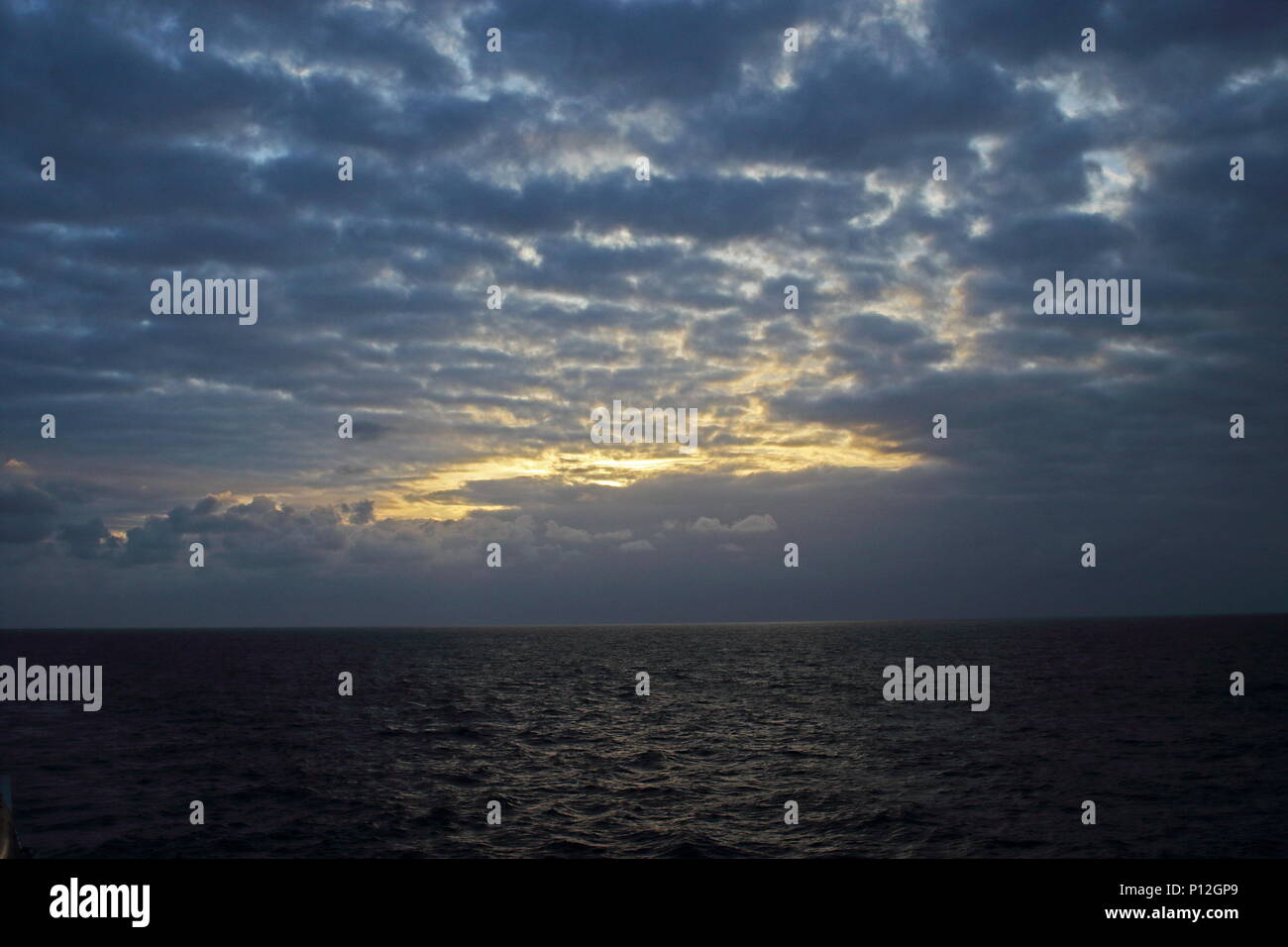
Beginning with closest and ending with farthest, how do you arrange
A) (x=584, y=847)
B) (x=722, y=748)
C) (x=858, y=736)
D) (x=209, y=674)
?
(x=584, y=847) < (x=722, y=748) < (x=858, y=736) < (x=209, y=674)

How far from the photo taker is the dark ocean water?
79.4ft

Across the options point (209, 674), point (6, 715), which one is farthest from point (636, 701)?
point (209, 674)

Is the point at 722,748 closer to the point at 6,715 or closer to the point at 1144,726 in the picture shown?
the point at 1144,726

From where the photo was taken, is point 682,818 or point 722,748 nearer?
point 682,818

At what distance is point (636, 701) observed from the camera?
63.5 metres

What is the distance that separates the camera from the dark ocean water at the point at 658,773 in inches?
953

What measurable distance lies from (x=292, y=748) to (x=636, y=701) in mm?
29028

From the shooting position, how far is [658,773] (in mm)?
34125
